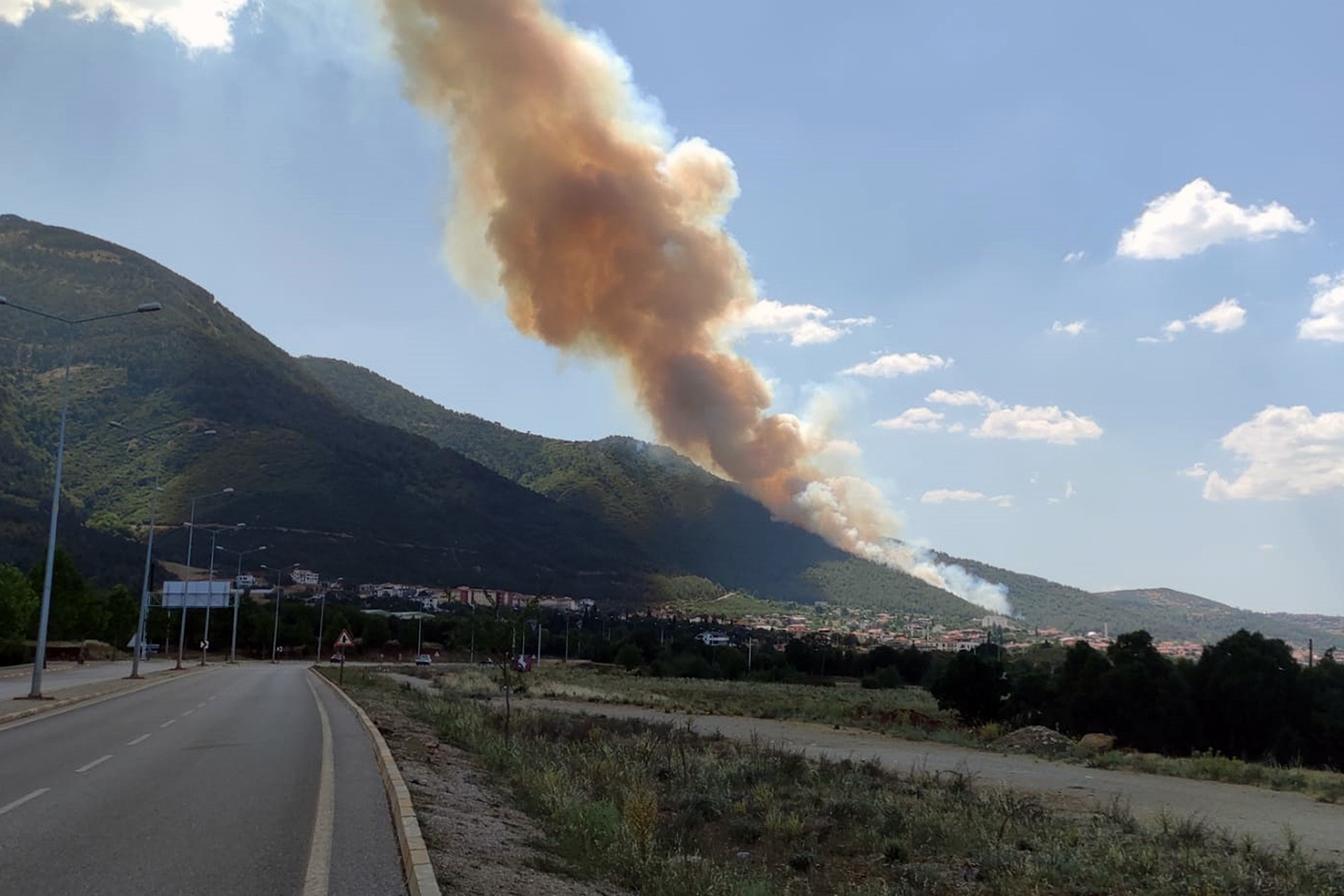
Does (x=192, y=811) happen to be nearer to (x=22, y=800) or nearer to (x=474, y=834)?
(x=22, y=800)

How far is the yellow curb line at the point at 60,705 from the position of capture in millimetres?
24022

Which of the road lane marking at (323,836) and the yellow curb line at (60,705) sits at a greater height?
the road lane marking at (323,836)

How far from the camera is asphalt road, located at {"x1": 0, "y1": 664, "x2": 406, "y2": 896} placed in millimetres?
8406

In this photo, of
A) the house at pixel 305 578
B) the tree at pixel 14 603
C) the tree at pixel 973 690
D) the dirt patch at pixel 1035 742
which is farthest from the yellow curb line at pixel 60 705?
the house at pixel 305 578

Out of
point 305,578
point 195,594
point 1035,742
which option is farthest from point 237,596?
point 1035,742

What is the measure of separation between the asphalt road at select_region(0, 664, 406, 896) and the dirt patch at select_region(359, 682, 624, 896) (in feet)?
Answer: 1.50

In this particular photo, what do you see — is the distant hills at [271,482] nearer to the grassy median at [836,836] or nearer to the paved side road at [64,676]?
the paved side road at [64,676]

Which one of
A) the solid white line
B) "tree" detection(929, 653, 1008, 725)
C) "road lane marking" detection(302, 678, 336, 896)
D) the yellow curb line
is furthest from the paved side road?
"tree" detection(929, 653, 1008, 725)

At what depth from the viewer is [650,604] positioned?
172 metres

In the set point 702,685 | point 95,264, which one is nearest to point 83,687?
point 702,685

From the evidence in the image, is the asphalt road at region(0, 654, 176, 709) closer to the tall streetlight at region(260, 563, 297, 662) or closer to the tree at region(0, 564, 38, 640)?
the tree at region(0, 564, 38, 640)

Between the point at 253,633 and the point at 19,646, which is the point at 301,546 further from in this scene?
the point at 19,646

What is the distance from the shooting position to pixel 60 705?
1150 inches

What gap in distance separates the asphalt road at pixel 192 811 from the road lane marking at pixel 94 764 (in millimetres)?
38
